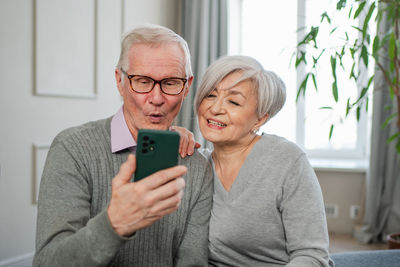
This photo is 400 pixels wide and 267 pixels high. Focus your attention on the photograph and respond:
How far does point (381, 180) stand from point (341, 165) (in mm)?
429

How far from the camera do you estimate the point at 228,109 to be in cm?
130

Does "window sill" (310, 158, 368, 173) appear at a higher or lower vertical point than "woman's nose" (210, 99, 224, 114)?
lower

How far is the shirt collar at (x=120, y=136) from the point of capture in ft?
3.71

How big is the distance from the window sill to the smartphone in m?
3.10

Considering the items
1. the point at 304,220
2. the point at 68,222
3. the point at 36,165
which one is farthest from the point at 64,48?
the point at 304,220

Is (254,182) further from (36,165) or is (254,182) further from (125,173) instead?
(36,165)

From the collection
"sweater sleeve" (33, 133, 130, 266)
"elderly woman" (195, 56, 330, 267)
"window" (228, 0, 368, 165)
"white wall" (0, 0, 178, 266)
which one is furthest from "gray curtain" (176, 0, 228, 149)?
"sweater sleeve" (33, 133, 130, 266)

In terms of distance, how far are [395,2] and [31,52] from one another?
205 cm

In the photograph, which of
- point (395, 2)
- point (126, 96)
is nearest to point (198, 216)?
point (126, 96)

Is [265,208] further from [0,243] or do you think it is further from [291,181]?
[0,243]

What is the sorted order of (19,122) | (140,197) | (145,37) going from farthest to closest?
(19,122) → (145,37) → (140,197)

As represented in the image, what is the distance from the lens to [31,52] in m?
2.38

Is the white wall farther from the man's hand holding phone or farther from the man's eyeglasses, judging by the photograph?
the man's hand holding phone

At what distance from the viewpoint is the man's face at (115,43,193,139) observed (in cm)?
112
